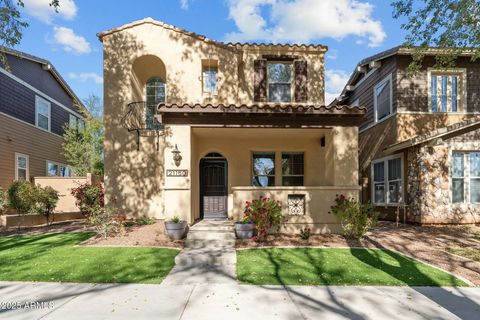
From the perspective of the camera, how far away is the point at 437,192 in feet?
37.5

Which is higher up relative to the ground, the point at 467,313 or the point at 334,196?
the point at 334,196

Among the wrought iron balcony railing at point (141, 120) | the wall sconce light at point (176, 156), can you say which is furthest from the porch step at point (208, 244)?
the wrought iron balcony railing at point (141, 120)

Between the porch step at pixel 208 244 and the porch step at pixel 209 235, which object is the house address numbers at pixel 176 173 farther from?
the porch step at pixel 208 244

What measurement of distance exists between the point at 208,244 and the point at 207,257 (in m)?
1.14

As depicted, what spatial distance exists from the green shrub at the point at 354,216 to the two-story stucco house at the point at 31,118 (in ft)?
44.3

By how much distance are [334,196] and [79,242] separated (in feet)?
24.7

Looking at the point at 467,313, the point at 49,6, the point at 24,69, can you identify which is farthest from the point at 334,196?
the point at 24,69

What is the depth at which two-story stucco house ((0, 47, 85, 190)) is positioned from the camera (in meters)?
14.5

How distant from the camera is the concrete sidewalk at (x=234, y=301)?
4223mm

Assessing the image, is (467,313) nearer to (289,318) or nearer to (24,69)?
(289,318)

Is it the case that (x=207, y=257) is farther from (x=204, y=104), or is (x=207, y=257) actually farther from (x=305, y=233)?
(x=204, y=104)

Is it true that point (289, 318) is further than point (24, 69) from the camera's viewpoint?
No

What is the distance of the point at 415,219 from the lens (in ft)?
38.5

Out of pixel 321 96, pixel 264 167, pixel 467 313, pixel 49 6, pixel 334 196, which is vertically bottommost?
pixel 467 313
